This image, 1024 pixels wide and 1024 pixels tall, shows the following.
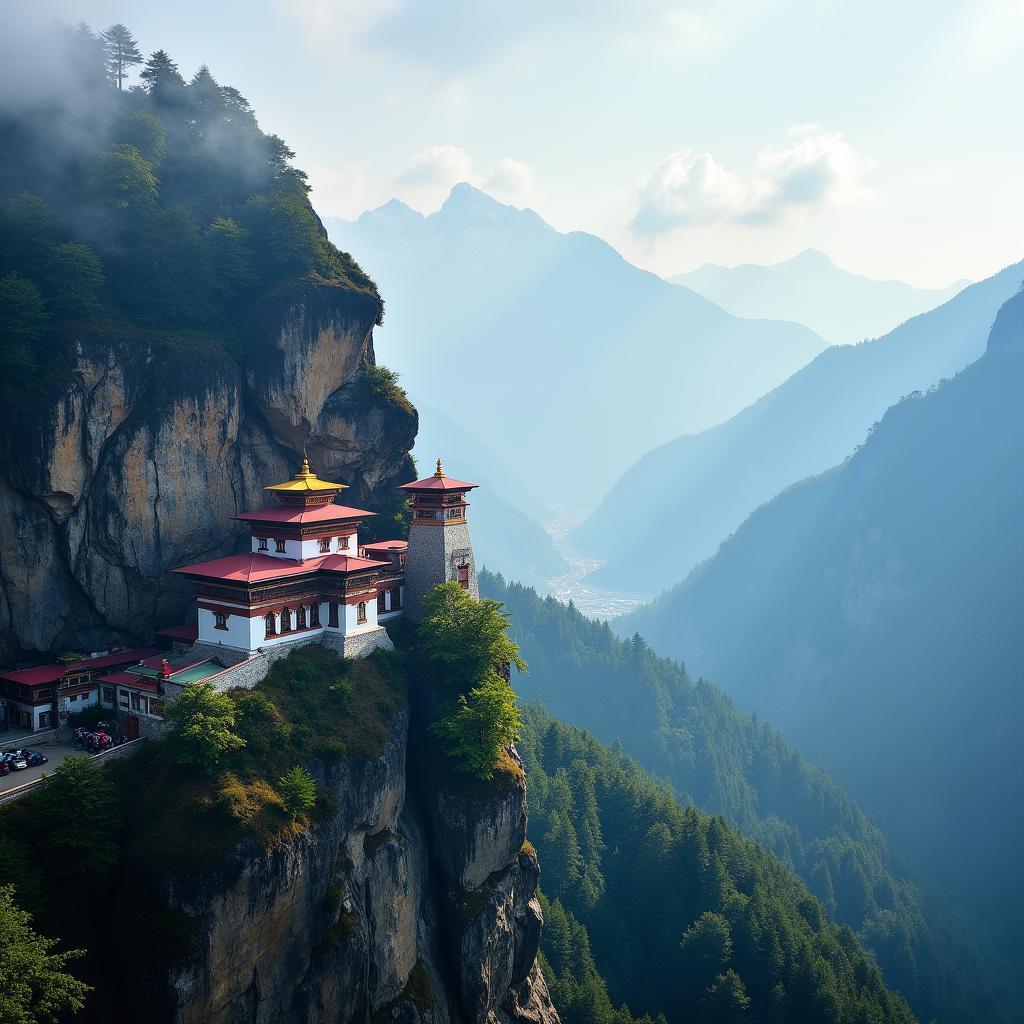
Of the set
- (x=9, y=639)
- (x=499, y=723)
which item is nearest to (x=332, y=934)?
(x=499, y=723)

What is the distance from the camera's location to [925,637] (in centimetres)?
14712

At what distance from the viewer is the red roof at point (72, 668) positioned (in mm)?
39375

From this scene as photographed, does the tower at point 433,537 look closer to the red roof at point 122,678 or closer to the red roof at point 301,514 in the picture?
the red roof at point 301,514

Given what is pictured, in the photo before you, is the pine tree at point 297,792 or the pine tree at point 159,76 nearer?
the pine tree at point 297,792

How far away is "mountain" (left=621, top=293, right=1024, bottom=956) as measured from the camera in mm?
120562

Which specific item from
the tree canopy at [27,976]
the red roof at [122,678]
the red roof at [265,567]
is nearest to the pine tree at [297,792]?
the tree canopy at [27,976]

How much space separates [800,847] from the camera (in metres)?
105

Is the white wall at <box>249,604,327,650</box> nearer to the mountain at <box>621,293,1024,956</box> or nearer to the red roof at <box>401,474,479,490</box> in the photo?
the red roof at <box>401,474,479,490</box>

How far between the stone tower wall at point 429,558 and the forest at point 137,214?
16.2m

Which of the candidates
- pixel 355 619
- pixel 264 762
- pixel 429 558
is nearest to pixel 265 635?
pixel 355 619

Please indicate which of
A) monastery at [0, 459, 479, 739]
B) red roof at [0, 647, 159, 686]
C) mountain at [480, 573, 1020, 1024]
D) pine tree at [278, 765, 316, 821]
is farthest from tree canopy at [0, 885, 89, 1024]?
mountain at [480, 573, 1020, 1024]

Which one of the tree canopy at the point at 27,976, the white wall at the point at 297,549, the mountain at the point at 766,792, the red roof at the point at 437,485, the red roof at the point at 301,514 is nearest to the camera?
the tree canopy at the point at 27,976

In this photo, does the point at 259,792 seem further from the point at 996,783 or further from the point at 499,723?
the point at 996,783

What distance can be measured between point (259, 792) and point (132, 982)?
297 inches
